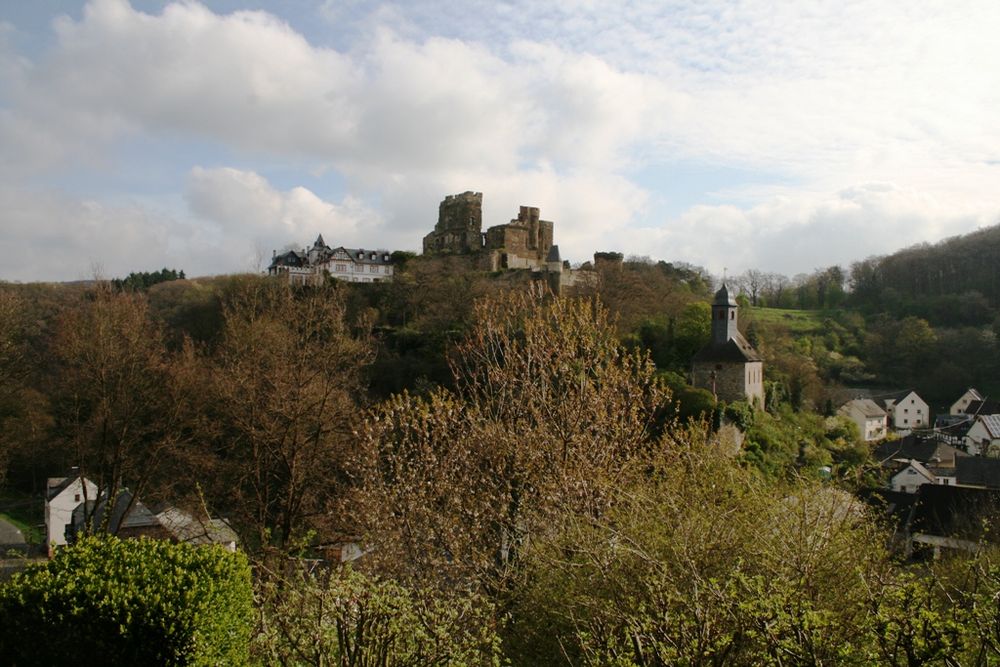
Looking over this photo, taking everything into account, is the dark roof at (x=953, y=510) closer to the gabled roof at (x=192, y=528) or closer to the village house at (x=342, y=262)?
the gabled roof at (x=192, y=528)

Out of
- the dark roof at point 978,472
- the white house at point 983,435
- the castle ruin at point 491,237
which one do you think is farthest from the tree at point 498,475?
the white house at point 983,435

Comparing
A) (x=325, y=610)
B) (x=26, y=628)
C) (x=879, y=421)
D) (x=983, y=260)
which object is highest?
(x=983, y=260)

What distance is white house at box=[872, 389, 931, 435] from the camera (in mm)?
46219

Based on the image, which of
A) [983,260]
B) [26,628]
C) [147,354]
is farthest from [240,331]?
[983,260]

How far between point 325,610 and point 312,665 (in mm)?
435

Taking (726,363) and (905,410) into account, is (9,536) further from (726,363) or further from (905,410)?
(905,410)

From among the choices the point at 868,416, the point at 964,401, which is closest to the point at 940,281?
the point at 964,401

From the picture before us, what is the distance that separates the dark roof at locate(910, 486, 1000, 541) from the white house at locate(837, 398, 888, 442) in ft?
58.7

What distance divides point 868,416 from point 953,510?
23812 millimetres

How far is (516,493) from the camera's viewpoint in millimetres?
10398

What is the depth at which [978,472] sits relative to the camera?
89.9 ft

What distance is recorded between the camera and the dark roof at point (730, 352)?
2559 cm

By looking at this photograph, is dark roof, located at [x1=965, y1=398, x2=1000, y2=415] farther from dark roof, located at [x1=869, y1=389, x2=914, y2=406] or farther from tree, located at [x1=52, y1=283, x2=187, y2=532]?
tree, located at [x1=52, y1=283, x2=187, y2=532]

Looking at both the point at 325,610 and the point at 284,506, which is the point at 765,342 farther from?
the point at 325,610
